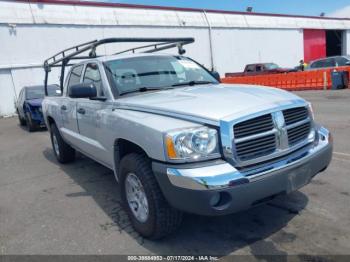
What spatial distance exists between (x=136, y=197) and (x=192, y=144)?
1.03 metres

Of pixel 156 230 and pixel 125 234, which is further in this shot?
pixel 125 234

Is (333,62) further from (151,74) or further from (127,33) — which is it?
(151,74)

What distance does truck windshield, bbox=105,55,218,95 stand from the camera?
14.0 feet

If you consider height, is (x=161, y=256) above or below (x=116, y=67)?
below

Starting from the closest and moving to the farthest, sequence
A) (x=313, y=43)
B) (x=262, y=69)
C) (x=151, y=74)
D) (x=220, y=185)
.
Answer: (x=220, y=185) → (x=151, y=74) → (x=262, y=69) → (x=313, y=43)

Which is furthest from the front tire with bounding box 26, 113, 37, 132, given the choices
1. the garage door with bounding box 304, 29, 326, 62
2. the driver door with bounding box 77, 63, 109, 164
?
the garage door with bounding box 304, 29, 326, 62

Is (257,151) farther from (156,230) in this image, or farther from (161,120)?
(156,230)

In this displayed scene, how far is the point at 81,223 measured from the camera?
13.5 ft

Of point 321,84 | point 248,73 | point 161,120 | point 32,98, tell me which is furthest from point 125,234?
point 248,73

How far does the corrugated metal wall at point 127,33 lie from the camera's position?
19453 millimetres

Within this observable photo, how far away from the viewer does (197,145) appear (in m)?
2.97

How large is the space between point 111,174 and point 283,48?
30943 mm

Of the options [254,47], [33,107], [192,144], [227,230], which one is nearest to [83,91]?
[192,144]

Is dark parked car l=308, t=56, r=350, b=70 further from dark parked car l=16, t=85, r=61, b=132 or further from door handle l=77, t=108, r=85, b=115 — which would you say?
door handle l=77, t=108, r=85, b=115
